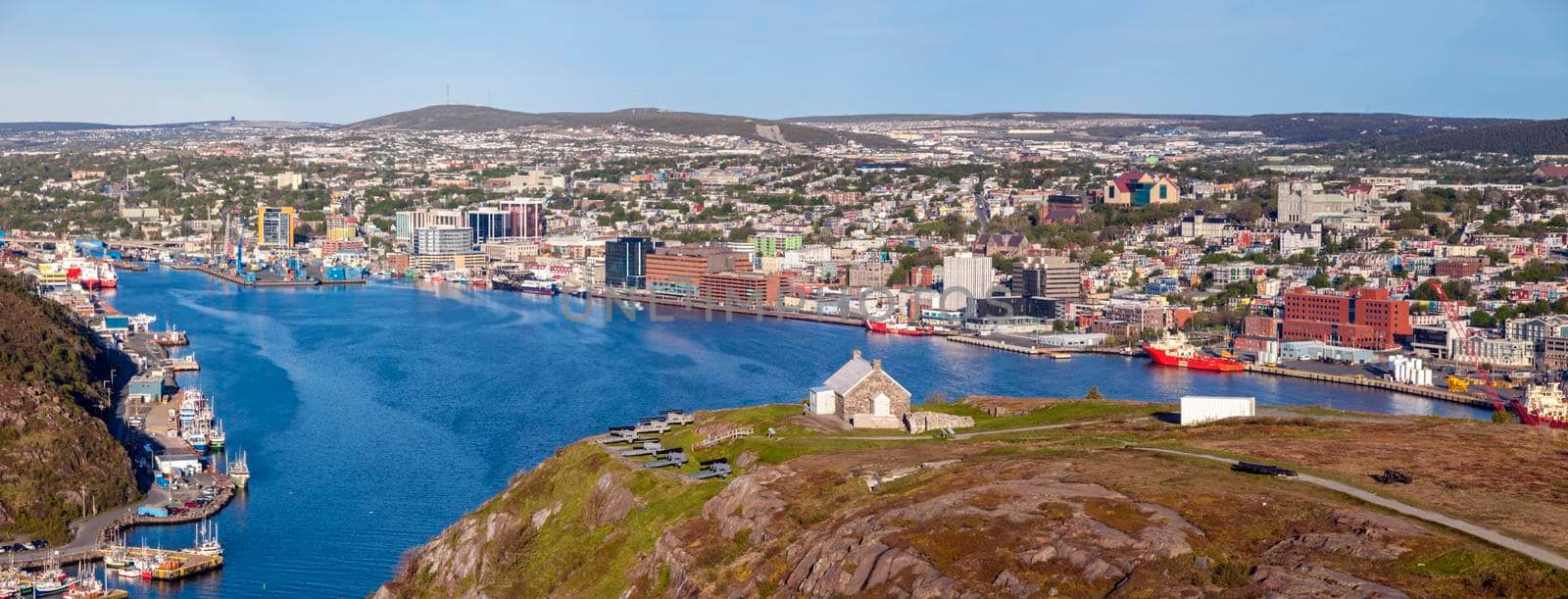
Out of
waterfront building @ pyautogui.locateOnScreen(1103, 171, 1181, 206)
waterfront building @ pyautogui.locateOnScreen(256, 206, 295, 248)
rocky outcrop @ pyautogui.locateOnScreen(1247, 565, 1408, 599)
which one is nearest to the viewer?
rocky outcrop @ pyautogui.locateOnScreen(1247, 565, 1408, 599)

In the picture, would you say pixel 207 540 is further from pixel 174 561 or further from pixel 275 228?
pixel 275 228

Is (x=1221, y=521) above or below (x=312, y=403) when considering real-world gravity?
above

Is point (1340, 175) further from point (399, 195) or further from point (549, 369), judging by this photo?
point (549, 369)

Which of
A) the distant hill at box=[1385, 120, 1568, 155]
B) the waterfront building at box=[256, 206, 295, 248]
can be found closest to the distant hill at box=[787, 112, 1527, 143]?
the distant hill at box=[1385, 120, 1568, 155]

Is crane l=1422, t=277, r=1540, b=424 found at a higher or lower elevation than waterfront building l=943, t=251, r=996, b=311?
lower

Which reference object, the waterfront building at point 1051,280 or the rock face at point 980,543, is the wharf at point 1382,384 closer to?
the waterfront building at point 1051,280

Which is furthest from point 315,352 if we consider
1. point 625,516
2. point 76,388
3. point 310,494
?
point 625,516

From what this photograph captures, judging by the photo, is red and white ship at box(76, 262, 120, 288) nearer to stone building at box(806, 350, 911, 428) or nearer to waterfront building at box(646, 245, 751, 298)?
waterfront building at box(646, 245, 751, 298)
